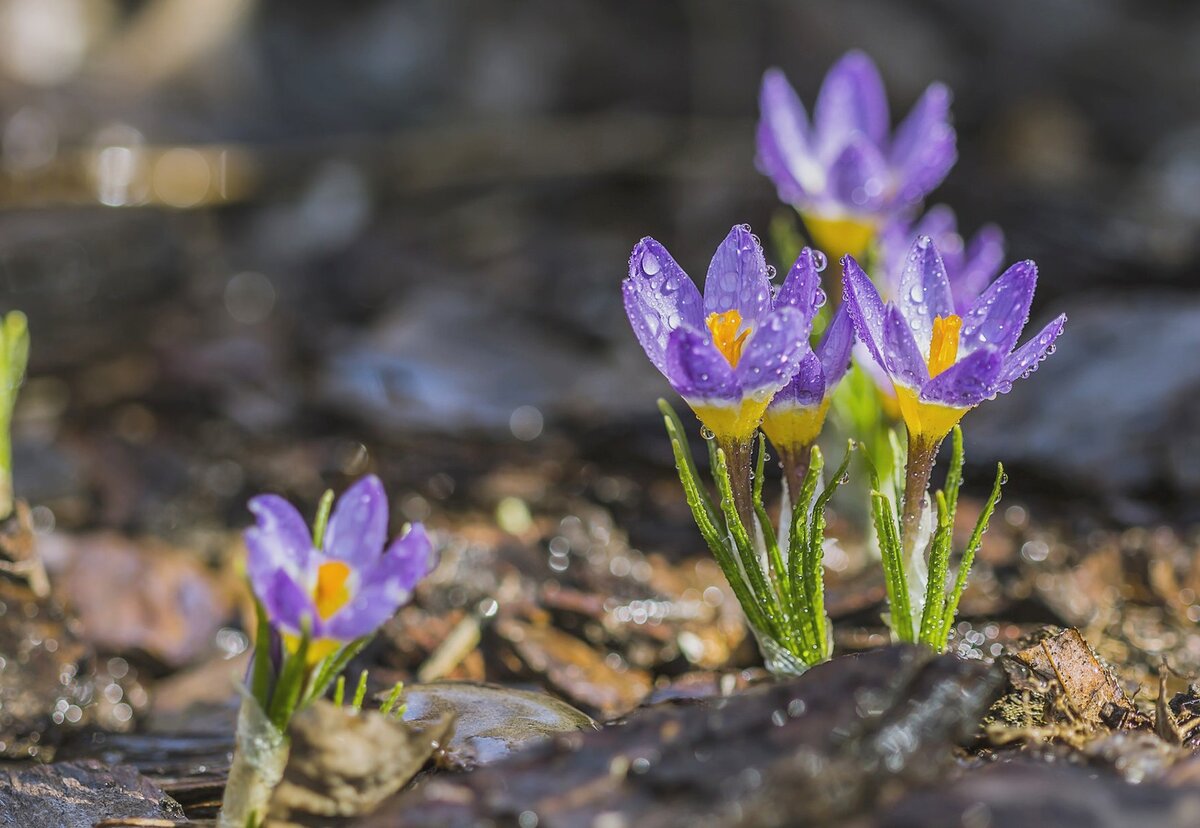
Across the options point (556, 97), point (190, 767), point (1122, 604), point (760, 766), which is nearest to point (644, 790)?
point (760, 766)

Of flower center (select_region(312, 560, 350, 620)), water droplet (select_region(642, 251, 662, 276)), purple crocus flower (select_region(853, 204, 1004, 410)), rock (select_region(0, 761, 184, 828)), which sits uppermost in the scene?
water droplet (select_region(642, 251, 662, 276))

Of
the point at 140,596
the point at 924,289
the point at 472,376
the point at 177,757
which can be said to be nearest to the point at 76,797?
the point at 177,757

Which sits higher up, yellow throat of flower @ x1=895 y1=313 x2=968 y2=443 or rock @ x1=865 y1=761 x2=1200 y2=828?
yellow throat of flower @ x1=895 y1=313 x2=968 y2=443

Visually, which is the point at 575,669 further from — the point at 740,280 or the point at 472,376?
the point at 472,376

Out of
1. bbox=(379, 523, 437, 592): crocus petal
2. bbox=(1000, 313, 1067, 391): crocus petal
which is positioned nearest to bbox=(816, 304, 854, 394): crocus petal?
bbox=(1000, 313, 1067, 391): crocus petal

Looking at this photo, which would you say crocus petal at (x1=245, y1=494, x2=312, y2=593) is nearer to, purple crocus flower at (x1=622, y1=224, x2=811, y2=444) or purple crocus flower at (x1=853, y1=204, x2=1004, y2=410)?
purple crocus flower at (x1=622, y1=224, x2=811, y2=444)

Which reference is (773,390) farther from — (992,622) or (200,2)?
(200,2)
